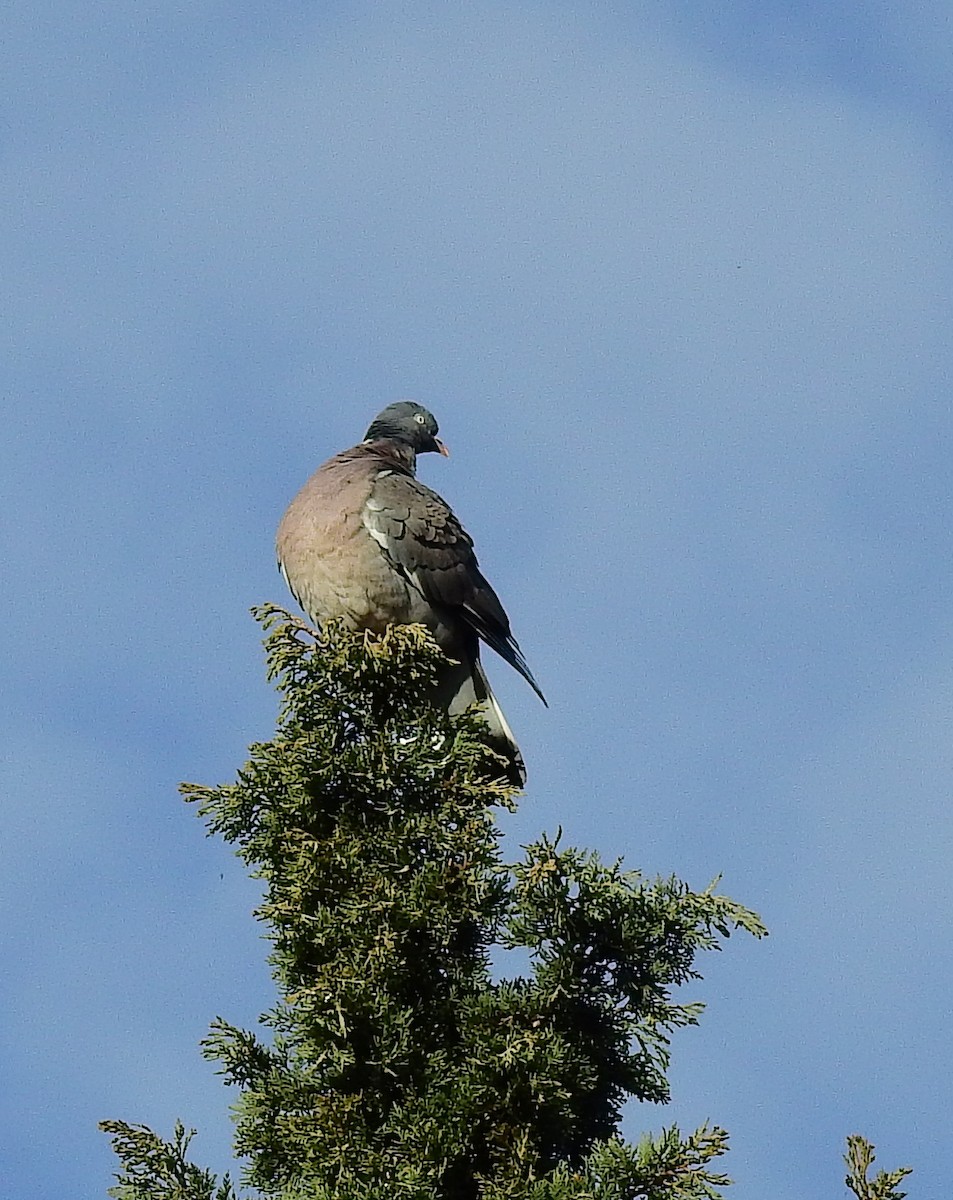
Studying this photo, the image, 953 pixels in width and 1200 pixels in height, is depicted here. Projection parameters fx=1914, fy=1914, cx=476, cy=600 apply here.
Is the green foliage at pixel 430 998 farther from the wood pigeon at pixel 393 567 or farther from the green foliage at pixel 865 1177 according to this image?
the wood pigeon at pixel 393 567

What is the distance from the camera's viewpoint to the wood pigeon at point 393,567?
7.53 metres

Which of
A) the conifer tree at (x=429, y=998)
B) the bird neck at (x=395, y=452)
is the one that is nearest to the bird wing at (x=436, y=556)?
the bird neck at (x=395, y=452)

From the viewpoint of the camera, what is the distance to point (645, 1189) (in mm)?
4297

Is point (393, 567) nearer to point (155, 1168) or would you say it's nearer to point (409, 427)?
point (409, 427)

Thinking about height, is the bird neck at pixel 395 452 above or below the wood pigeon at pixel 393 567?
above

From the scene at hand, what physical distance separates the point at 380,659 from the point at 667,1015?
1.31 metres

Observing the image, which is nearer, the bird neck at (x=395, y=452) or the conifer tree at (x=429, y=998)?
the conifer tree at (x=429, y=998)

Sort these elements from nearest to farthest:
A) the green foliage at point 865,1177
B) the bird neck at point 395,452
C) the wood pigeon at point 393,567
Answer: the green foliage at point 865,1177 → the wood pigeon at point 393,567 → the bird neck at point 395,452

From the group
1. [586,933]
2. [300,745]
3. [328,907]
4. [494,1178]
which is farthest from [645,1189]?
[300,745]

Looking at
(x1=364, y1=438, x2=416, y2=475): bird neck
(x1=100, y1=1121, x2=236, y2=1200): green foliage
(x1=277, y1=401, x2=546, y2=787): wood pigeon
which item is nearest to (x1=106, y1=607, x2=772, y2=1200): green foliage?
(x1=100, y1=1121, x2=236, y2=1200): green foliage

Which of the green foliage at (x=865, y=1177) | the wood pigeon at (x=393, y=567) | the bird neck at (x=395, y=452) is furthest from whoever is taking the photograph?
the bird neck at (x=395, y=452)

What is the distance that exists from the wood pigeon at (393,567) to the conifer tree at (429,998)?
222cm

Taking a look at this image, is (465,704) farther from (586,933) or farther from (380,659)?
(586,933)

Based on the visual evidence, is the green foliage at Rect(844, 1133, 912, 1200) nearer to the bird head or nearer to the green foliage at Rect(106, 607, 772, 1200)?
the green foliage at Rect(106, 607, 772, 1200)
